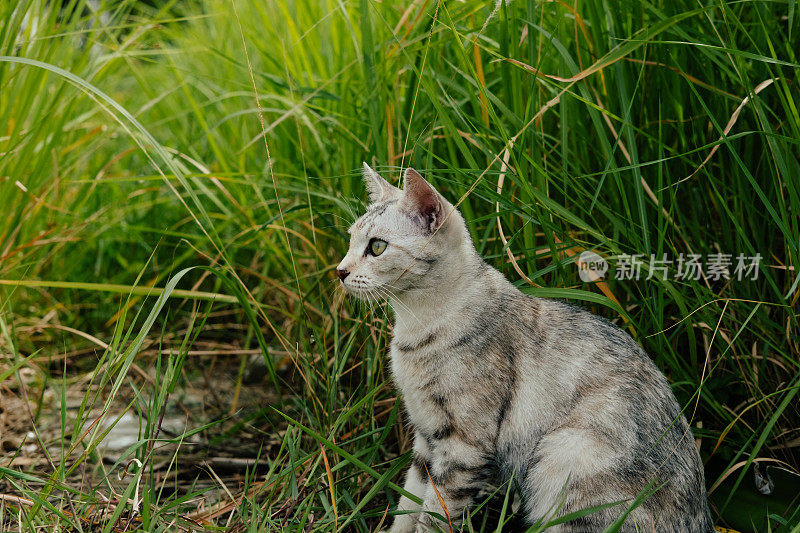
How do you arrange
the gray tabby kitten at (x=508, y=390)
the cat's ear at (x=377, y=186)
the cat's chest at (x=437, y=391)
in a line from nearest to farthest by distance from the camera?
1. the gray tabby kitten at (x=508, y=390)
2. the cat's chest at (x=437, y=391)
3. the cat's ear at (x=377, y=186)

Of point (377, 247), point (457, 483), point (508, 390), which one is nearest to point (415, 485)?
point (457, 483)

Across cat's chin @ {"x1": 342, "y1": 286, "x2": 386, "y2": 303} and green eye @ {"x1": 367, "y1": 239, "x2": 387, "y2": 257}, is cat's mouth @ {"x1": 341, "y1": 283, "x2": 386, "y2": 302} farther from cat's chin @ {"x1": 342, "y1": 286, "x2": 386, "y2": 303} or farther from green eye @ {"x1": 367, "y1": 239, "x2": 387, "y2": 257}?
green eye @ {"x1": 367, "y1": 239, "x2": 387, "y2": 257}

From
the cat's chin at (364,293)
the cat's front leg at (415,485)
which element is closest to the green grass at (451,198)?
the cat's front leg at (415,485)

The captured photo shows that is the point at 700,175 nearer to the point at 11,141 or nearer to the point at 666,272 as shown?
the point at 666,272

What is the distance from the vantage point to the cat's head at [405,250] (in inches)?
74.2

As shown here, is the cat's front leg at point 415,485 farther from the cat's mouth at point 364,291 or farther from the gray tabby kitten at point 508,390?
the cat's mouth at point 364,291

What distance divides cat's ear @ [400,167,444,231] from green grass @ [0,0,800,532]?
131 mm

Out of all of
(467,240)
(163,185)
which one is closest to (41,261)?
(163,185)

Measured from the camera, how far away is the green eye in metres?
1.94

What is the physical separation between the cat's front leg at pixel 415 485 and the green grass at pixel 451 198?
0.05m

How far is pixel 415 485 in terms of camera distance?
6.53 ft

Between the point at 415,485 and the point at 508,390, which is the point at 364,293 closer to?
the point at 508,390

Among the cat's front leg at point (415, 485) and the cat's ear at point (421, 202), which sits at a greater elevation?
the cat's ear at point (421, 202)

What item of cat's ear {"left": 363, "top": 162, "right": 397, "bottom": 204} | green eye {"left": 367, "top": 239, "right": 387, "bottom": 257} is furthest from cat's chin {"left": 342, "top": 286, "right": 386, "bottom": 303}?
cat's ear {"left": 363, "top": 162, "right": 397, "bottom": 204}
